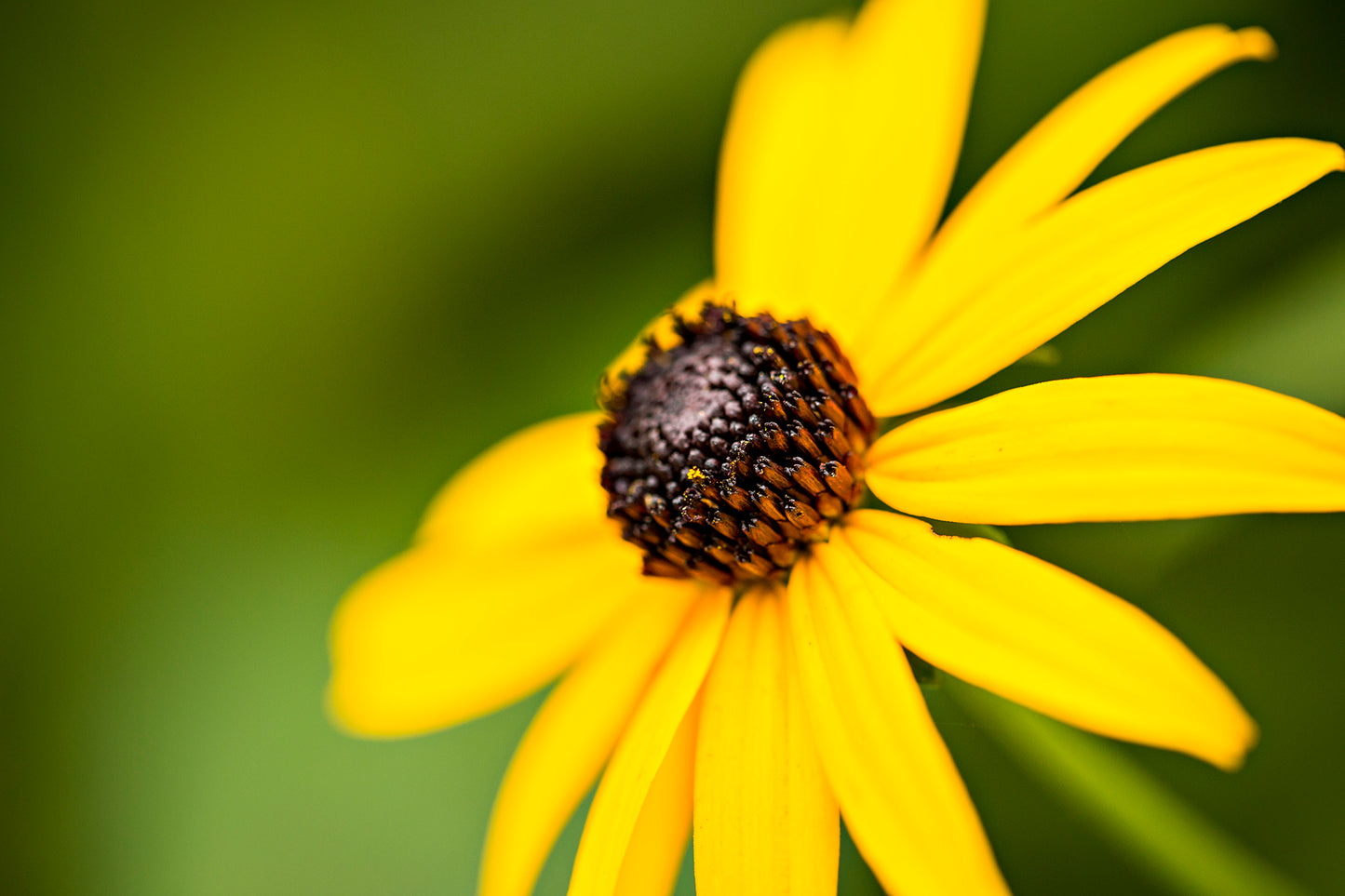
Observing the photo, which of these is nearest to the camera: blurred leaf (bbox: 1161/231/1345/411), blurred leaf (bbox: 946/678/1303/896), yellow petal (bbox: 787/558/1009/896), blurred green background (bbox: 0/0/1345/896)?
yellow petal (bbox: 787/558/1009/896)

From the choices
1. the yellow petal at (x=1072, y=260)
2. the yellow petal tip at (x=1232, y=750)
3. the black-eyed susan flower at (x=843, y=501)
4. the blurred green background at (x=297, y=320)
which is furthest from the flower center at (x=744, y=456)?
the blurred green background at (x=297, y=320)

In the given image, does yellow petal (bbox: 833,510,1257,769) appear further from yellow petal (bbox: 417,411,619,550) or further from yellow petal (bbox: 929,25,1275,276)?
yellow petal (bbox: 417,411,619,550)

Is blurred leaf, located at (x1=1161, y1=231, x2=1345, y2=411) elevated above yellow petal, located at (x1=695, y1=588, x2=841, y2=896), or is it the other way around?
blurred leaf, located at (x1=1161, y1=231, x2=1345, y2=411)

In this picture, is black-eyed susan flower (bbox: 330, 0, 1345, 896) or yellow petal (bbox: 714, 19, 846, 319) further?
yellow petal (bbox: 714, 19, 846, 319)

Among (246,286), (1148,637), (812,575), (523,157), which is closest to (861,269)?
(812,575)

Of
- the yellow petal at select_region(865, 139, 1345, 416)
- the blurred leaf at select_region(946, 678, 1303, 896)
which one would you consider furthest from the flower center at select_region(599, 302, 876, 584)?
the blurred leaf at select_region(946, 678, 1303, 896)

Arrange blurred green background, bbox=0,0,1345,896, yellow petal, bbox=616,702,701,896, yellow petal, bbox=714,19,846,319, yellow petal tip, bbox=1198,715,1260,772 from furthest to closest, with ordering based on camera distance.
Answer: blurred green background, bbox=0,0,1345,896 < yellow petal, bbox=714,19,846,319 < yellow petal, bbox=616,702,701,896 < yellow petal tip, bbox=1198,715,1260,772

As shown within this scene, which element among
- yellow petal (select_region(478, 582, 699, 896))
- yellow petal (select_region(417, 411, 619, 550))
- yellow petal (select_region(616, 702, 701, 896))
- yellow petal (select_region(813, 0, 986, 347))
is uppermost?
yellow petal (select_region(813, 0, 986, 347))

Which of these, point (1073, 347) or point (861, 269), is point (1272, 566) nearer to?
point (1073, 347)

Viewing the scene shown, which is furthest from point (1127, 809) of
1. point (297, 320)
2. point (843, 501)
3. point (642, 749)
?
point (297, 320)
